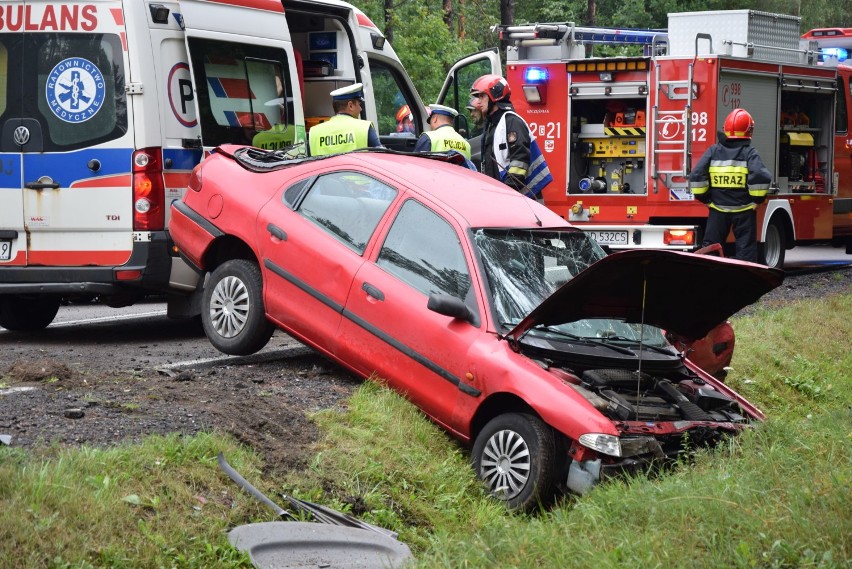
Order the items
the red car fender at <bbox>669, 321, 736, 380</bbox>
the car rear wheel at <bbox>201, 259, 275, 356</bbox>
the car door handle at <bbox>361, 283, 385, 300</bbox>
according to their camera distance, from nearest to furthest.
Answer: the car door handle at <bbox>361, 283, 385, 300</bbox>, the red car fender at <bbox>669, 321, 736, 380</bbox>, the car rear wheel at <bbox>201, 259, 275, 356</bbox>

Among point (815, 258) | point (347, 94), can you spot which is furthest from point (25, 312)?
point (815, 258)

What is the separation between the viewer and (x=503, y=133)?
10398mm

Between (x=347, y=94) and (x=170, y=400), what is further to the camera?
(x=347, y=94)

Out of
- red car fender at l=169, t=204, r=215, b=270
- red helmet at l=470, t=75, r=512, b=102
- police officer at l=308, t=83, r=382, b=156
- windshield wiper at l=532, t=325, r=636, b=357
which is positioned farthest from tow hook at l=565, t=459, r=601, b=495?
red helmet at l=470, t=75, r=512, b=102

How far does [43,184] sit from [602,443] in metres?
5.18

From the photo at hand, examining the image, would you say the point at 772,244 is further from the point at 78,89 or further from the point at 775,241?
the point at 78,89

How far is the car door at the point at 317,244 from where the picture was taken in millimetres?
7289

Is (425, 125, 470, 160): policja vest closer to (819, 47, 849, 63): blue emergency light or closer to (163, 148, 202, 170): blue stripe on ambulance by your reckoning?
(163, 148, 202, 170): blue stripe on ambulance

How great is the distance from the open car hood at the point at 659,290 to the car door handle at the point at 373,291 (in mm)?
981

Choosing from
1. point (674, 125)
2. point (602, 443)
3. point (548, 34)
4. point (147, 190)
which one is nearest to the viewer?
point (602, 443)

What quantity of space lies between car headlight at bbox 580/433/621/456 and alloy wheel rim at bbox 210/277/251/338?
Result: 114 inches

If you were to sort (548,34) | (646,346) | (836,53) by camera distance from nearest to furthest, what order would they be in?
(646,346) → (548,34) → (836,53)

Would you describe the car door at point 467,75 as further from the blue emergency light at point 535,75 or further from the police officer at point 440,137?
the police officer at point 440,137

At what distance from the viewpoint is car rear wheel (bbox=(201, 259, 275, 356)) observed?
7824 mm
